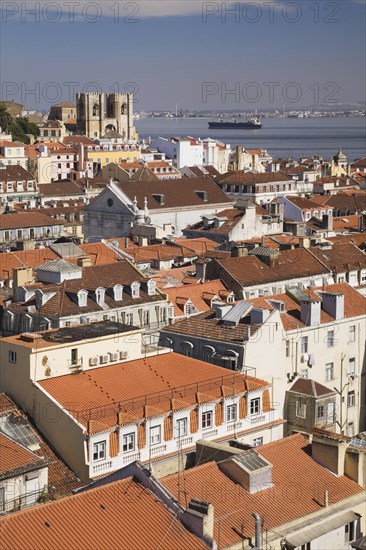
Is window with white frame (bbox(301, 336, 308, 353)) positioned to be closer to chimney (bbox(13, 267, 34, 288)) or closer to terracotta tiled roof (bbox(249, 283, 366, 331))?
terracotta tiled roof (bbox(249, 283, 366, 331))

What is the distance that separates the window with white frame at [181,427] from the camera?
760 inches

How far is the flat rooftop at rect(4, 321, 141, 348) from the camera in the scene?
20.2 meters

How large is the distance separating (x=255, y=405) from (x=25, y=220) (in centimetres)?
3114

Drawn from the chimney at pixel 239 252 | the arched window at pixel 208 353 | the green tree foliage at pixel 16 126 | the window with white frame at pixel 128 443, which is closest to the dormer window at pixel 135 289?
the arched window at pixel 208 353

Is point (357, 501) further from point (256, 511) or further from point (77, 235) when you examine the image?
point (77, 235)

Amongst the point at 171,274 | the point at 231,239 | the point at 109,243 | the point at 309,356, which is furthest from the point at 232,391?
the point at 231,239

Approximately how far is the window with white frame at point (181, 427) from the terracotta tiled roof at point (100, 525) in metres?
5.70

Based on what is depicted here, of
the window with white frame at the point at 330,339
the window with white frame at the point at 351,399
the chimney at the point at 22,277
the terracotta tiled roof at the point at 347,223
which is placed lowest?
the window with white frame at the point at 351,399

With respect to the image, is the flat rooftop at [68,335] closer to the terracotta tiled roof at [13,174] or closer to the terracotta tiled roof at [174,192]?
the terracotta tiled roof at [174,192]

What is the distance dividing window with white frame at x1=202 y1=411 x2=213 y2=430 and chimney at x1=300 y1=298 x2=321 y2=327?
6.27 metres

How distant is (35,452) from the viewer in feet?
59.7

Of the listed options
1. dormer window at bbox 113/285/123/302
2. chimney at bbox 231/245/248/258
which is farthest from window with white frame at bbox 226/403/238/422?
chimney at bbox 231/245/248/258

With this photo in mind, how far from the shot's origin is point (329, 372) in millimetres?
25891

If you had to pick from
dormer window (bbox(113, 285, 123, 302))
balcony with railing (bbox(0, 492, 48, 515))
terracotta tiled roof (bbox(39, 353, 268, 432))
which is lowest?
balcony with railing (bbox(0, 492, 48, 515))
